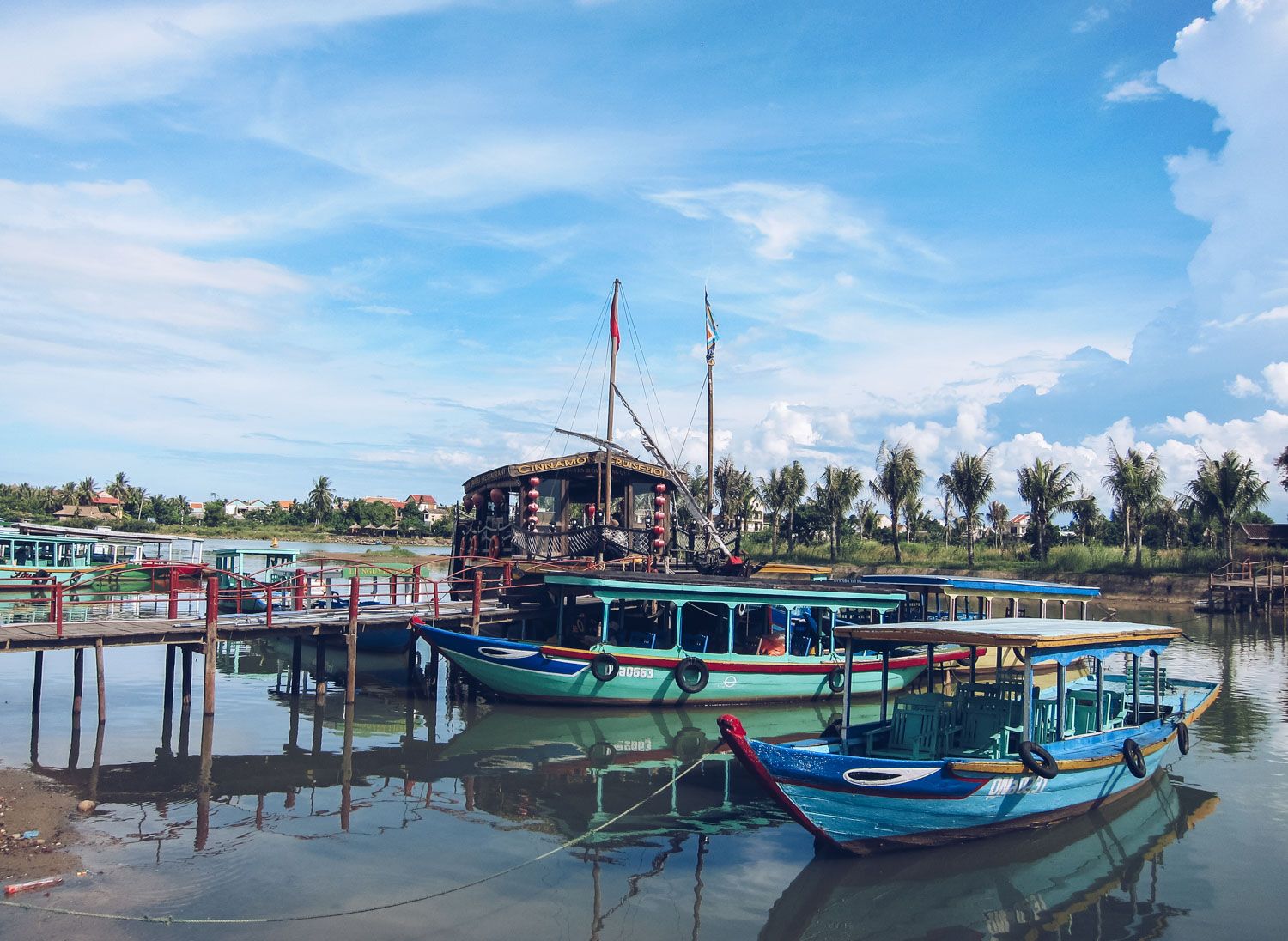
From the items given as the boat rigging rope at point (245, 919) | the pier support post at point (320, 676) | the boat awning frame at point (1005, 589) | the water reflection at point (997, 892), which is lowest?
the water reflection at point (997, 892)

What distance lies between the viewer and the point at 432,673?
22.6 metres

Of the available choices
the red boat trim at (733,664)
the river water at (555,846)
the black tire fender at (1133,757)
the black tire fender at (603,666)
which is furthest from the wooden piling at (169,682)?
the black tire fender at (1133,757)

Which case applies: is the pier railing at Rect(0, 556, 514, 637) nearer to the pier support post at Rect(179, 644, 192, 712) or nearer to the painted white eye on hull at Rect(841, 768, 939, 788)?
Result: the pier support post at Rect(179, 644, 192, 712)

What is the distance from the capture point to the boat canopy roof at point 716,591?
2034 cm

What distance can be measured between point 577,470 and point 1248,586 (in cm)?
3627

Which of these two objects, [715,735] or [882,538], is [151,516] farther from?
[715,735]

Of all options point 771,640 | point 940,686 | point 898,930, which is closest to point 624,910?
point 898,930

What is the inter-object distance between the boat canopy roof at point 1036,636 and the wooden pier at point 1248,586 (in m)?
35.7

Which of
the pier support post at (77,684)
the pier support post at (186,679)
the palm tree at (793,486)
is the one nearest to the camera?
the pier support post at (77,684)

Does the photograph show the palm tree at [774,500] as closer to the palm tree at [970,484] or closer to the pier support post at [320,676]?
the palm tree at [970,484]

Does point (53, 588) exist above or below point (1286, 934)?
above

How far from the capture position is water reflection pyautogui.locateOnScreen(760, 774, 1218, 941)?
10.5 m

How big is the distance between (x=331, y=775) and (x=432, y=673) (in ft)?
22.8

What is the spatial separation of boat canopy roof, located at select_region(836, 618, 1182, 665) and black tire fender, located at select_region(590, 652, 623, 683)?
7.53m
